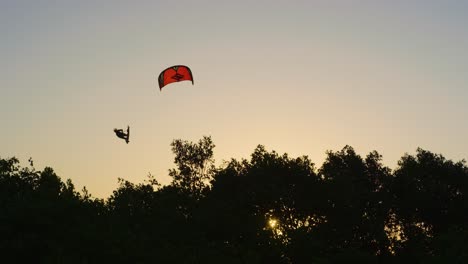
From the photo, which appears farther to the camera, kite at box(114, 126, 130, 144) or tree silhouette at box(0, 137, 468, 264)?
tree silhouette at box(0, 137, 468, 264)

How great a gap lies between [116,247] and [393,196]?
38599 millimetres

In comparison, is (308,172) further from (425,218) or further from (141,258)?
(141,258)

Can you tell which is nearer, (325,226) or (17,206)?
(17,206)

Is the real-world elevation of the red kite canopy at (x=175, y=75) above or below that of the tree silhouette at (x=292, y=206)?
above

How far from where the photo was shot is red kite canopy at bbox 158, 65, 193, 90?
37219 mm

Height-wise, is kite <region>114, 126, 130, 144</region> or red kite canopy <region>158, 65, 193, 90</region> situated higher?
red kite canopy <region>158, 65, 193, 90</region>

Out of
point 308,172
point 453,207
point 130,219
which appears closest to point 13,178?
point 130,219

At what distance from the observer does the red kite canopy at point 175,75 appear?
122ft

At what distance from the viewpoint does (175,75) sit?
3728 cm

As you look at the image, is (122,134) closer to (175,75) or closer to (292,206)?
(175,75)

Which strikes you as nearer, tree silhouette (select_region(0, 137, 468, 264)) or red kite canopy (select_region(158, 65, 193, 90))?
red kite canopy (select_region(158, 65, 193, 90))

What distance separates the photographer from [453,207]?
55.6m

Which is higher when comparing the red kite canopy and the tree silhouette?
the red kite canopy

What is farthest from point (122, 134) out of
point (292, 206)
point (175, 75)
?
point (292, 206)
